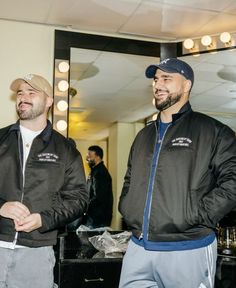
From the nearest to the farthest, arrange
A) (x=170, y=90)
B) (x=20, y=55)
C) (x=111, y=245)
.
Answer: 1. (x=170, y=90)
2. (x=111, y=245)
3. (x=20, y=55)

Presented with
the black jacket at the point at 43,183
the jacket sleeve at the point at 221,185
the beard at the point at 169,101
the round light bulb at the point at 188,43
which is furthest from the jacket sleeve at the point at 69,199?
the round light bulb at the point at 188,43

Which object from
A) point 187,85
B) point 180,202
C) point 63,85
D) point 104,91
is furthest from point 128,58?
point 180,202

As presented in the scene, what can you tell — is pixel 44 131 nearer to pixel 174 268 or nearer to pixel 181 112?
pixel 181 112

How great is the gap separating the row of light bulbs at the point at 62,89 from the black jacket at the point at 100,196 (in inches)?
14.8

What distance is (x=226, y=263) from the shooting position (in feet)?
7.48

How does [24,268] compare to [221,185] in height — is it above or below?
below

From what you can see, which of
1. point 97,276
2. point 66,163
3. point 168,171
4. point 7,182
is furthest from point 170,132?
point 97,276

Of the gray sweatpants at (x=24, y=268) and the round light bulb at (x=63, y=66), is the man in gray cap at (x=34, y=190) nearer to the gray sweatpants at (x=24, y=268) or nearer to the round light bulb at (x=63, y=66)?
the gray sweatpants at (x=24, y=268)

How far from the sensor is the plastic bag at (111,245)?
7.36 feet

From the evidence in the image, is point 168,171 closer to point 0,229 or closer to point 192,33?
point 0,229

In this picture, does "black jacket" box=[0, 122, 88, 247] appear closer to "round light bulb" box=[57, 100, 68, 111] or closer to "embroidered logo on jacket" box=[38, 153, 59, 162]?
"embroidered logo on jacket" box=[38, 153, 59, 162]

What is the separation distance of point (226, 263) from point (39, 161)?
1.31 m

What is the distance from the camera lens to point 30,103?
1843 millimetres

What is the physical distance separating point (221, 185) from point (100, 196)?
51.9 inches
